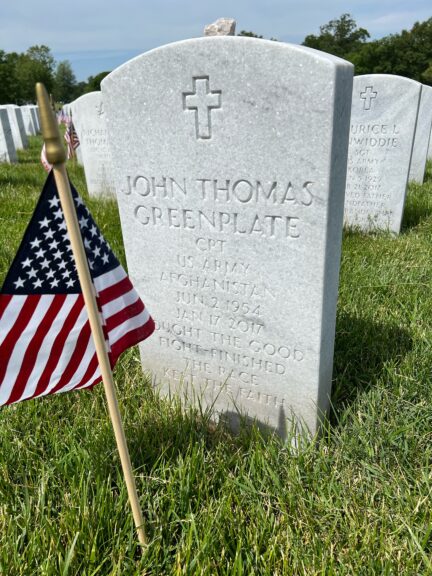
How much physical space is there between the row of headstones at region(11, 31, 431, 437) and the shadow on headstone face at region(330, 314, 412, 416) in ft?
0.70

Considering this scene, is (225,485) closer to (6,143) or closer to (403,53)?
(6,143)

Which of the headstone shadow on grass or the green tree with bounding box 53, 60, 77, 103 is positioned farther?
the green tree with bounding box 53, 60, 77, 103

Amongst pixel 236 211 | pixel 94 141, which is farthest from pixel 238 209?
pixel 94 141

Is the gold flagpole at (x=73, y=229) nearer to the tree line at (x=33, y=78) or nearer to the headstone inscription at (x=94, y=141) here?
the headstone inscription at (x=94, y=141)

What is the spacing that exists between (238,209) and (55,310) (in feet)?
2.69

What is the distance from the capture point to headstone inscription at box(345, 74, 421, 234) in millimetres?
4609

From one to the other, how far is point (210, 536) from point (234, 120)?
4.90 ft

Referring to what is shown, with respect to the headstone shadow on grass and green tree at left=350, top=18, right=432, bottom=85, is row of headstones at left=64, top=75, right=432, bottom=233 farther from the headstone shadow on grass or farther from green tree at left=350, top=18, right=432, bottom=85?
green tree at left=350, top=18, right=432, bottom=85

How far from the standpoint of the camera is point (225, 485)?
6.21 feet

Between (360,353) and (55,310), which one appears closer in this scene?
(55,310)

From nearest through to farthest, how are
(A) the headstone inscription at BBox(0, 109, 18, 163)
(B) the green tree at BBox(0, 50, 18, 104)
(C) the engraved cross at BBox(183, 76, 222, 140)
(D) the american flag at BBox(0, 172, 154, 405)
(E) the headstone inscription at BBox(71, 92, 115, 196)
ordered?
(D) the american flag at BBox(0, 172, 154, 405) < (C) the engraved cross at BBox(183, 76, 222, 140) < (E) the headstone inscription at BBox(71, 92, 115, 196) < (A) the headstone inscription at BBox(0, 109, 18, 163) < (B) the green tree at BBox(0, 50, 18, 104)

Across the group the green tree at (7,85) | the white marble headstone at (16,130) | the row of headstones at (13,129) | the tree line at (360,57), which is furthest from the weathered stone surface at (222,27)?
the green tree at (7,85)

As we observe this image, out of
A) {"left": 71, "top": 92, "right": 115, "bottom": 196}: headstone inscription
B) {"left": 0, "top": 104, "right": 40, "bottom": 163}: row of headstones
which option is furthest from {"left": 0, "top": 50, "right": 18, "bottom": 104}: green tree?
{"left": 71, "top": 92, "right": 115, "bottom": 196}: headstone inscription

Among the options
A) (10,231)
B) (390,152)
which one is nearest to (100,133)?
(10,231)
